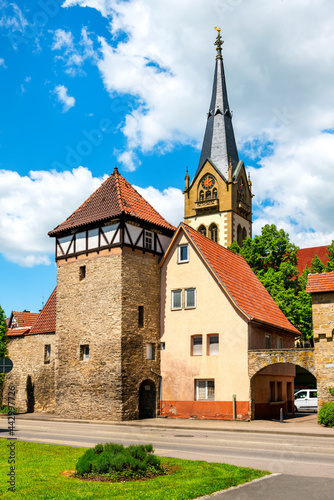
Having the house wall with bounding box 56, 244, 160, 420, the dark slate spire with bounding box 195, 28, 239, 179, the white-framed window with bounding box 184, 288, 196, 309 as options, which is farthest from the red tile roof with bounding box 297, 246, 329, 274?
the house wall with bounding box 56, 244, 160, 420

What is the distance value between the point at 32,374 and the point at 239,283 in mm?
15883

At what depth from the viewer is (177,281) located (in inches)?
1291

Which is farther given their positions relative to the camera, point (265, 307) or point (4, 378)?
point (4, 378)

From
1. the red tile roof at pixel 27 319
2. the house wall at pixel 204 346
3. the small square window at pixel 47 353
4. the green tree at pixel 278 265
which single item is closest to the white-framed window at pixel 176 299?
the house wall at pixel 204 346

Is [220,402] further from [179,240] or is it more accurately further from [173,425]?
[179,240]

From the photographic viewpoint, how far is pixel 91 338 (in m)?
31.1

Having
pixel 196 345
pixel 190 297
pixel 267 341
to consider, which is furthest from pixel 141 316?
pixel 267 341

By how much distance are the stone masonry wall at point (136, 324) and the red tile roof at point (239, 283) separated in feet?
11.2

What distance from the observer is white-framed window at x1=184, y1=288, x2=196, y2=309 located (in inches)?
1255

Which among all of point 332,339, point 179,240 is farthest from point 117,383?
point 332,339

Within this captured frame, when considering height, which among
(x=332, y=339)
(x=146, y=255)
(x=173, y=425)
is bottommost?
(x=173, y=425)

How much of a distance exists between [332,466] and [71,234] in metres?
24.4

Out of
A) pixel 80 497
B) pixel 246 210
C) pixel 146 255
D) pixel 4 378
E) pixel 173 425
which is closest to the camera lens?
pixel 80 497

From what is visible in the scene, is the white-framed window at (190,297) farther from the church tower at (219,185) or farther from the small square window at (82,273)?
the church tower at (219,185)
